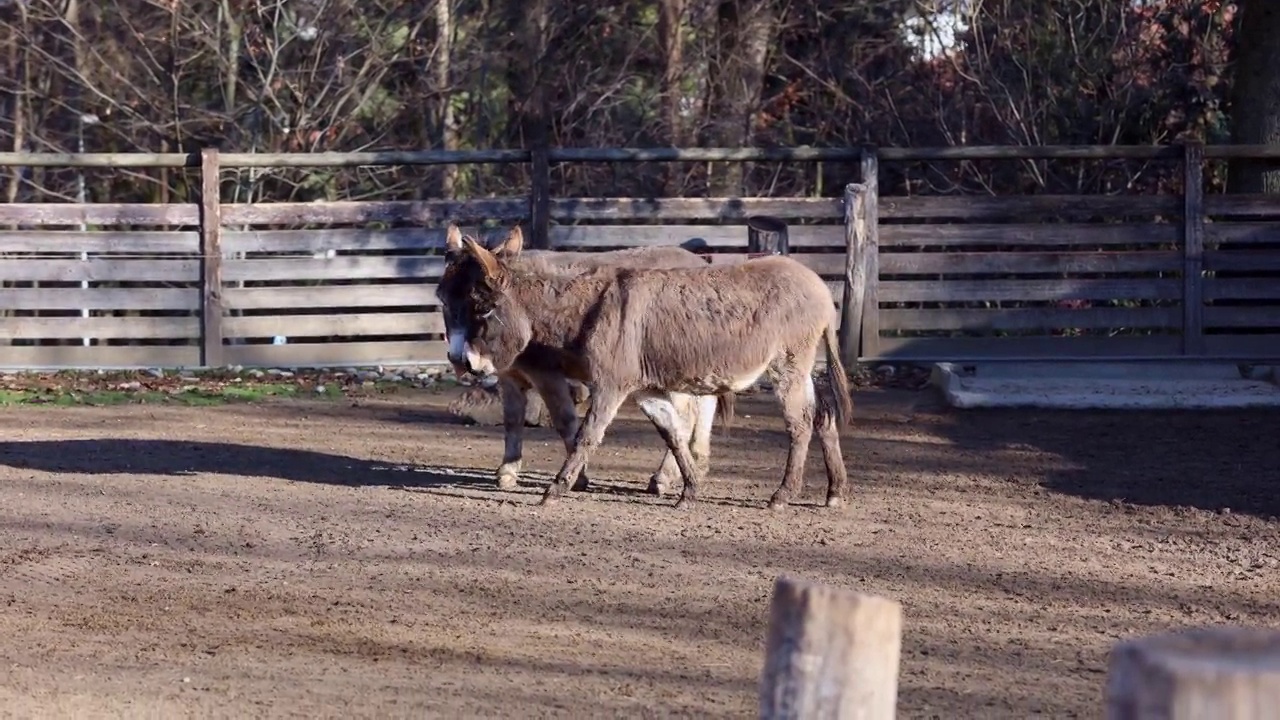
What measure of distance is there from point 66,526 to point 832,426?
181 inches

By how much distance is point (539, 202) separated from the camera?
1597cm

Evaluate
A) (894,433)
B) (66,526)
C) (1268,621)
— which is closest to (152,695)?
(66,526)

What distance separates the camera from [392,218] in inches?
636

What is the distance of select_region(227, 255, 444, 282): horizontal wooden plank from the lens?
15.9m

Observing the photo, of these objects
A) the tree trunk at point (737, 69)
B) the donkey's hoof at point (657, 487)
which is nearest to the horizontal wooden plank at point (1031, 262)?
the tree trunk at point (737, 69)

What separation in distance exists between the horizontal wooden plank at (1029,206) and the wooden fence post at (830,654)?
1339cm

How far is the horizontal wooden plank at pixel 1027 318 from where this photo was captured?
16.0 m

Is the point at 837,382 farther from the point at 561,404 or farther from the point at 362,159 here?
the point at 362,159

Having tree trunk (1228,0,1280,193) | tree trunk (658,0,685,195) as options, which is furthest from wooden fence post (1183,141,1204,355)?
tree trunk (658,0,685,195)

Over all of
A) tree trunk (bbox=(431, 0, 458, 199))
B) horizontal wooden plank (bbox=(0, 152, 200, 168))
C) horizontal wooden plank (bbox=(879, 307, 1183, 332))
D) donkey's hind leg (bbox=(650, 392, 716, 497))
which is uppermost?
tree trunk (bbox=(431, 0, 458, 199))

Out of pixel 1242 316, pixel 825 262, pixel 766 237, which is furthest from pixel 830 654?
pixel 1242 316

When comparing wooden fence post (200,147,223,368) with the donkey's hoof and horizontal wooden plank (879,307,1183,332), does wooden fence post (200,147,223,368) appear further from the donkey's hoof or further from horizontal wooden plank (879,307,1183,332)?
the donkey's hoof

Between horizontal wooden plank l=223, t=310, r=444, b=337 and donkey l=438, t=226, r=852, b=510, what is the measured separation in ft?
20.1

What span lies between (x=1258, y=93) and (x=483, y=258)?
10.0 meters
